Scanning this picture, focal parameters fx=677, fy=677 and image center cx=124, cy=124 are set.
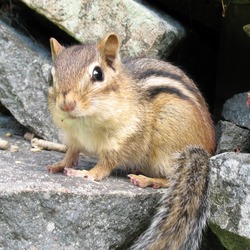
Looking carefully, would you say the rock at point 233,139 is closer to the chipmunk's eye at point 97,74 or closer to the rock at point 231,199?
the rock at point 231,199

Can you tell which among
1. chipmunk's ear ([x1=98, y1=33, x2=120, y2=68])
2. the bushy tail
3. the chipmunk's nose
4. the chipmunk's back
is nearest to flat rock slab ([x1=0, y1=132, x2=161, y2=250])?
the bushy tail

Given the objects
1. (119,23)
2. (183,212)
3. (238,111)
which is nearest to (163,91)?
(238,111)

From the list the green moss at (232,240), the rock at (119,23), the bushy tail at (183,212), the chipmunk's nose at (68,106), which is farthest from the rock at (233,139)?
the chipmunk's nose at (68,106)

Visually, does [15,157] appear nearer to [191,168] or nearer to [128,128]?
[128,128]

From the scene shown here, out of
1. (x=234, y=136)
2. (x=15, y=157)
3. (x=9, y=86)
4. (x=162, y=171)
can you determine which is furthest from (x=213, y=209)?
(x=9, y=86)

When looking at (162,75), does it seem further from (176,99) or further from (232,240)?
(232,240)

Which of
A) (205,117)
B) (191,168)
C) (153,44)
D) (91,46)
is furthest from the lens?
(153,44)
